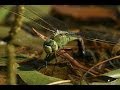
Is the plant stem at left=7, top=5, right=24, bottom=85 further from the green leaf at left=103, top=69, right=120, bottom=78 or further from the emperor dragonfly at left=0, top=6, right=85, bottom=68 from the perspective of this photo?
the green leaf at left=103, top=69, right=120, bottom=78

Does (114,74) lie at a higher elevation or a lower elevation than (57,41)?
lower

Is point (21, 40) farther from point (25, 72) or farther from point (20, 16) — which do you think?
point (25, 72)

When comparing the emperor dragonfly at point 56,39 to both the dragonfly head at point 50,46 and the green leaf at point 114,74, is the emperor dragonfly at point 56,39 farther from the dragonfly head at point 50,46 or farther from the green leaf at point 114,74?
the green leaf at point 114,74

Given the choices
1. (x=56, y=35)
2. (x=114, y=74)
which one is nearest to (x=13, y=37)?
(x=56, y=35)

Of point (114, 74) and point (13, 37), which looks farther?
point (13, 37)

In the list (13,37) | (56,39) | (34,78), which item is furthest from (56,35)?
(13,37)

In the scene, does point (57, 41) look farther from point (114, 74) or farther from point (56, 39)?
point (114, 74)
